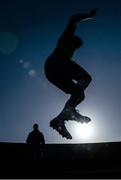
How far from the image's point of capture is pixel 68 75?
8883mm

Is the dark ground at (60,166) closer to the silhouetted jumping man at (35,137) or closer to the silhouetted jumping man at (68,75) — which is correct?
the silhouetted jumping man at (68,75)

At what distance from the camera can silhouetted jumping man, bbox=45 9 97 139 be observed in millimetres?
8773

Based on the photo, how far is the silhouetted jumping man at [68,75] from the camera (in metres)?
8.77

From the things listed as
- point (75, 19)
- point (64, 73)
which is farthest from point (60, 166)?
point (75, 19)

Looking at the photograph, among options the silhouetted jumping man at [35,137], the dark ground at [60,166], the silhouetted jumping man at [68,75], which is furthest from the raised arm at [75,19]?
the silhouetted jumping man at [35,137]

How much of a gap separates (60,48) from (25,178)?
4.26 m

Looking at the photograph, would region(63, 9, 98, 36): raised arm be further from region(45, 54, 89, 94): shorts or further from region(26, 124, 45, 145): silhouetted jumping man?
region(26, 124, 45, 145): silhouetted jumping man

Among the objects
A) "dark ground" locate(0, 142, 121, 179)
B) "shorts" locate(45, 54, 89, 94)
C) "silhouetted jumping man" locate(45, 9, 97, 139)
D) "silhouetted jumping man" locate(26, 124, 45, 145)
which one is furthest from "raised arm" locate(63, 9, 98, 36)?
"silhouetted jumping man" locate(26, 124, 45, 145)

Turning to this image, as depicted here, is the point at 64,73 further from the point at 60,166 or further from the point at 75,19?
the point at 60,166

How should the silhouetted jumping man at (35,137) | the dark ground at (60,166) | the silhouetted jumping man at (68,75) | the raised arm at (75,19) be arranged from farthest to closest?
the silhouetted jumping man at (35,137) < the silhouetted jumping man at (68,75) < the raised arm at (75,19) < the dark ground at (60,166)

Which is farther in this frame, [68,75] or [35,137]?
[35,137]

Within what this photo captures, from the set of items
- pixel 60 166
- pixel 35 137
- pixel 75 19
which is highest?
pixel 75 19

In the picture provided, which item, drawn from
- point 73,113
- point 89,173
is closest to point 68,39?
point 73,113

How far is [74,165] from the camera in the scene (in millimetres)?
6625
